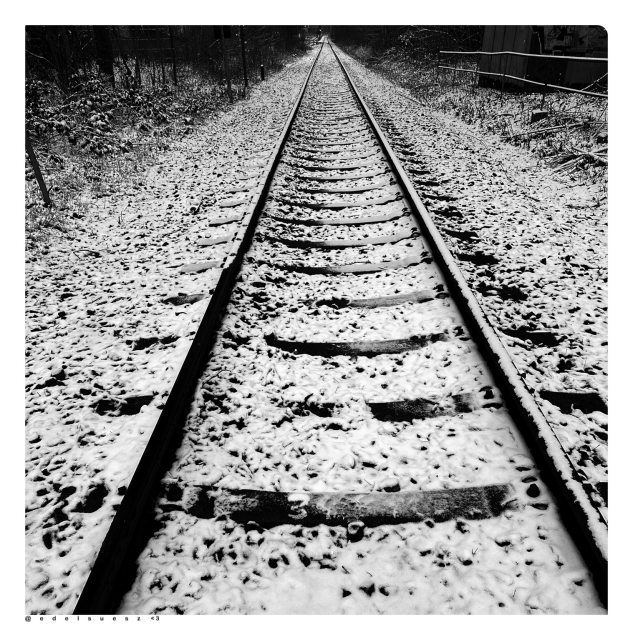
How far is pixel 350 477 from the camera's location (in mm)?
1976

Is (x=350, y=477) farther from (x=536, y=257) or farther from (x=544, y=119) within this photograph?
(x=544, y=119)

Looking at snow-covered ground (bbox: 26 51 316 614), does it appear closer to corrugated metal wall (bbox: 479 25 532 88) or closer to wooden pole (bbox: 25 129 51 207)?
wooden pole (bbox: 25 129 51 207)

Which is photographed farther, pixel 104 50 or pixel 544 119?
pixel 104 50

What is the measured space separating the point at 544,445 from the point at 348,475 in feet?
2.89

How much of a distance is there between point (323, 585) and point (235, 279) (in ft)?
8.33

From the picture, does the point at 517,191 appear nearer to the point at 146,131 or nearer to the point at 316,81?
the point at 146,131

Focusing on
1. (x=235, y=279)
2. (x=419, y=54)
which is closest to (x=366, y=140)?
(x=235, y=279)

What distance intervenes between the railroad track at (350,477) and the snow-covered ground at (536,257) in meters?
0.30

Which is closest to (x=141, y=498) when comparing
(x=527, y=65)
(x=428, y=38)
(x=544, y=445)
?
(x=544, y=445)

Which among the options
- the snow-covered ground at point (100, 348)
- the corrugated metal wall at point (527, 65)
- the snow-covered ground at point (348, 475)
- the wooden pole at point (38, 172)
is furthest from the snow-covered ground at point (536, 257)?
the wooden pole at point (38, 172)

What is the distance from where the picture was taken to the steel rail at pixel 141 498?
147 cm

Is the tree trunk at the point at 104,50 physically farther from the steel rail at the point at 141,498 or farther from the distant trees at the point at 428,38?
the distant trees at the point at 428,38

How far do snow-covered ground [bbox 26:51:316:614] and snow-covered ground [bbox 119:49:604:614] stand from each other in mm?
296

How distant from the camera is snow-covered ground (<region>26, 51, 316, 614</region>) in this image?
71.1 inches
